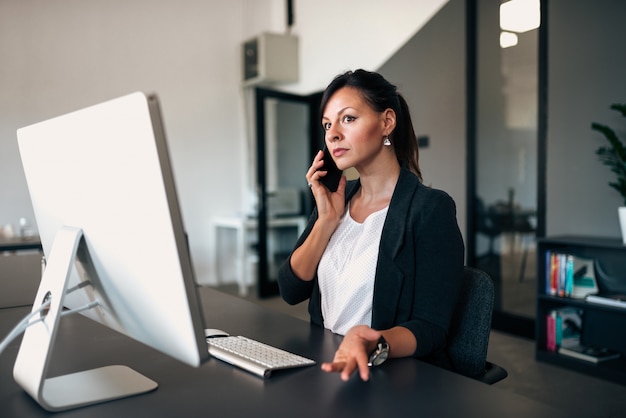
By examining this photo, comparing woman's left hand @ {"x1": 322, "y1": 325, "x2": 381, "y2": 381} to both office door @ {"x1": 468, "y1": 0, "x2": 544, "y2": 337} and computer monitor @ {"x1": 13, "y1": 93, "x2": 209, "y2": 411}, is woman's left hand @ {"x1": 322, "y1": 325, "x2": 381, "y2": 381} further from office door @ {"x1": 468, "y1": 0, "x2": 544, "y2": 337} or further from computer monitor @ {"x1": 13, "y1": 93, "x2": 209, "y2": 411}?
office door @ {"x1": 468, "y1": 0, "x2": 544, "y2": 337}

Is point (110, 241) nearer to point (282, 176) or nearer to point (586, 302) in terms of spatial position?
point (586, 302)

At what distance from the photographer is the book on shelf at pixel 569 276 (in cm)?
330

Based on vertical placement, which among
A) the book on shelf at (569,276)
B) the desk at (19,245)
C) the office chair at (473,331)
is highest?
the office chair at (473,331)

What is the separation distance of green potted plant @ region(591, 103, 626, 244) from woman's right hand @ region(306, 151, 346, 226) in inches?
85.4

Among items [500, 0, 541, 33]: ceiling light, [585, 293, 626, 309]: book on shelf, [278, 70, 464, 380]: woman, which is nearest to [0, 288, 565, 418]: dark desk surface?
[278, 70, 464, 380]: woman

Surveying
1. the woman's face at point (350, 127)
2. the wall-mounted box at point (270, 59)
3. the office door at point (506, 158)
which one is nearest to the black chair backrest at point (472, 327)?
the woman's face at point (350, 127)

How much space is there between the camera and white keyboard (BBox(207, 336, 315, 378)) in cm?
100

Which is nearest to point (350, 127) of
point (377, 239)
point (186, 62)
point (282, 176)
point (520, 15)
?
point (377, 239)

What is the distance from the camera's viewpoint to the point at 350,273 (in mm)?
1454

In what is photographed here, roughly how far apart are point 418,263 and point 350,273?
216 millimetres

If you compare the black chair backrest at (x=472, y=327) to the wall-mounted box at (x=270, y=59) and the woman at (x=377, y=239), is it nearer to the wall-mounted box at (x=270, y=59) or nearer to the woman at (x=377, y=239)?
the woman at (x=377, y=239)

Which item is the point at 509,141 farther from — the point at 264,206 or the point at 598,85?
the point at 264,206

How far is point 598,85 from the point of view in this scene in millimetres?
3387

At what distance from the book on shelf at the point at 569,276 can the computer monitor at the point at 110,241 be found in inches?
119
